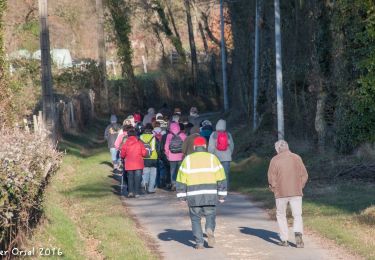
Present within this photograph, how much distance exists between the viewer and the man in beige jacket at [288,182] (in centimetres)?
1534

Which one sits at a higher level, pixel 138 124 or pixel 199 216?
pixel 138 124

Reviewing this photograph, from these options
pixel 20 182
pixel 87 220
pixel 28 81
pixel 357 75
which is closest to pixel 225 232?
pixel 87 220

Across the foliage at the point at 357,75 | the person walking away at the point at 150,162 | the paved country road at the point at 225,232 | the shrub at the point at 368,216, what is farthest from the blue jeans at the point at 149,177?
the shrub at the point at 368,216

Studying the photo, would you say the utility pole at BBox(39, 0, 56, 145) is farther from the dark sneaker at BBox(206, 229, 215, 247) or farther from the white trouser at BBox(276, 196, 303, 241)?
the white trouser at BBox(276, 196, 303, 241)

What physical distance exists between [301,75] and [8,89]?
14.0 meters

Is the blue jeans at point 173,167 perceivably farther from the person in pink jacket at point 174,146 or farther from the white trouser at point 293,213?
the white trouser at point 293,213

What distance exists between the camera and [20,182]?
38.6ft

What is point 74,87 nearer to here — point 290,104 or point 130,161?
point 290,104

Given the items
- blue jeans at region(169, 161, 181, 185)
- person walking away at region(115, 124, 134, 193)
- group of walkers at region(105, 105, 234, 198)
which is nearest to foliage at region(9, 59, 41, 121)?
person walking away at region(115, 124, 134, 193)

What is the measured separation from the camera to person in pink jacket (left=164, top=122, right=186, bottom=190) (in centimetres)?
2473

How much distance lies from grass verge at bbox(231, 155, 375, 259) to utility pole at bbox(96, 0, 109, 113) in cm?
2690

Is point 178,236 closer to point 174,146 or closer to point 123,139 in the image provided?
point 174,146

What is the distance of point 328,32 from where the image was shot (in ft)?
93.6

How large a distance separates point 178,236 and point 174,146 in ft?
24.6
